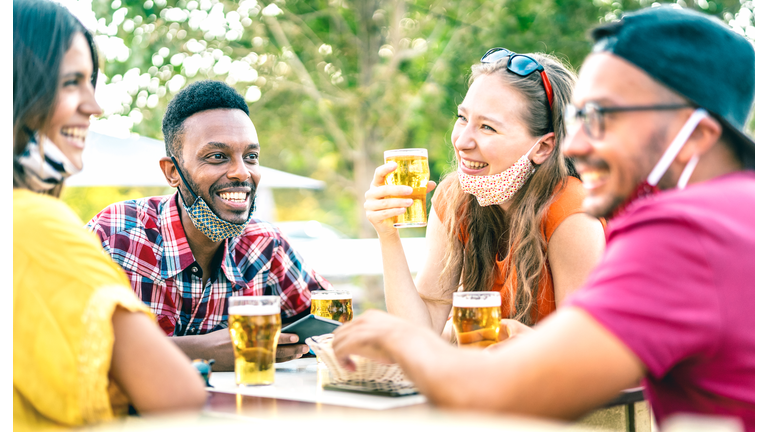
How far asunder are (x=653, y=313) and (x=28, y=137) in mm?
1763

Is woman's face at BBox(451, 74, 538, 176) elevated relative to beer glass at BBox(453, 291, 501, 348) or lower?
elevated

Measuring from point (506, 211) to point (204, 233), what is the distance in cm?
162

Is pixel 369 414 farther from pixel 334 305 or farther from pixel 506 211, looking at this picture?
pixel 506 211

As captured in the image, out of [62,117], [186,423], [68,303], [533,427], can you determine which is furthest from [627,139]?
→ [62,117]

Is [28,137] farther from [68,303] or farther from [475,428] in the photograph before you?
[475,428]

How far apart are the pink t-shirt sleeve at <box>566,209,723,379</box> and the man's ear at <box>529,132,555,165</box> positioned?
1.98m

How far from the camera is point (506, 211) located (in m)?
3.57

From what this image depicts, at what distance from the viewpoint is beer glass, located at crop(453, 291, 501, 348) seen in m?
2.40

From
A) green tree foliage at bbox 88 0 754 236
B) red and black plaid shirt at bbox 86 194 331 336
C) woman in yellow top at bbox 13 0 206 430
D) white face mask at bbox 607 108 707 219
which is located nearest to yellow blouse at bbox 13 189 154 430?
woman in yellow top at bbox 13 0 206 430

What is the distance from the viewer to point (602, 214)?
6.25ft

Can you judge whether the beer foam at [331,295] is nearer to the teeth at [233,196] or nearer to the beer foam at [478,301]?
the beer foam at [478,301]

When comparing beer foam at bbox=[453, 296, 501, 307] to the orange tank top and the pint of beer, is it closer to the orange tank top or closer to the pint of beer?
the pint of beer

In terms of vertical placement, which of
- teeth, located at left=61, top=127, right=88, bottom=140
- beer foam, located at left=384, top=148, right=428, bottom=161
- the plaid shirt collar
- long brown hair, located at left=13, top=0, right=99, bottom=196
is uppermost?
long brown hair, located at left=13, top=0, right=99, bottom=196

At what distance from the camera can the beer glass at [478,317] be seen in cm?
240
